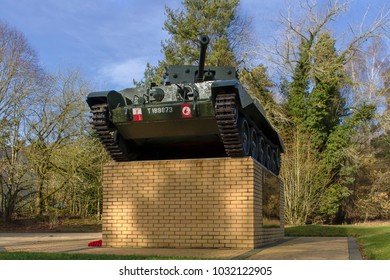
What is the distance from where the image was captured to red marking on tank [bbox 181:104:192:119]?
931 centimetres

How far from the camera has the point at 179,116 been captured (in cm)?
946

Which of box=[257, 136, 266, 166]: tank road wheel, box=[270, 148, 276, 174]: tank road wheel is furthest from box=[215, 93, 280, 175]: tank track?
box=[270, 148, 276, 174]: tank road wheel

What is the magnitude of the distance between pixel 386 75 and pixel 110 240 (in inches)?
1197

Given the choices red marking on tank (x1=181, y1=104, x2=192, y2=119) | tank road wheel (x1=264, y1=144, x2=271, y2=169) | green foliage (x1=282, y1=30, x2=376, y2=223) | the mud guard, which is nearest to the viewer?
red marking on tank (x1=181, y1=104, x2=192, y2=119)

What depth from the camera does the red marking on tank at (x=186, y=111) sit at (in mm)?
9312

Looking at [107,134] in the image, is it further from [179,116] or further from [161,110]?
[179,116]

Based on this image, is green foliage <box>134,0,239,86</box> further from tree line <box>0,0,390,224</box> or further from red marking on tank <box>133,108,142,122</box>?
red marking on tank <box>133,108,142,122</box>

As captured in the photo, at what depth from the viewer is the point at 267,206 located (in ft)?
35.9

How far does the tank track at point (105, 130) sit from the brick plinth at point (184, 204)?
358 millimetres

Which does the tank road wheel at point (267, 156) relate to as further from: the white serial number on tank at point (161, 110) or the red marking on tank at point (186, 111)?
the white serial number on tank at point (161, 110)

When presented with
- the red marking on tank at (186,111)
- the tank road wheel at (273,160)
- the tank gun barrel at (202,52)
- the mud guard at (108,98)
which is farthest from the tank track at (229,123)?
the tank road wheel at (273,160)

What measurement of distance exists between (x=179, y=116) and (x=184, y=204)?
165cm

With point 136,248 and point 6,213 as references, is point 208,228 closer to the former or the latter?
point 136,248

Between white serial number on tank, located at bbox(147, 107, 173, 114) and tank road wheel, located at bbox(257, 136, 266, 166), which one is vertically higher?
white serial number on tank, located at bbox(147, 107, 173, 114)
